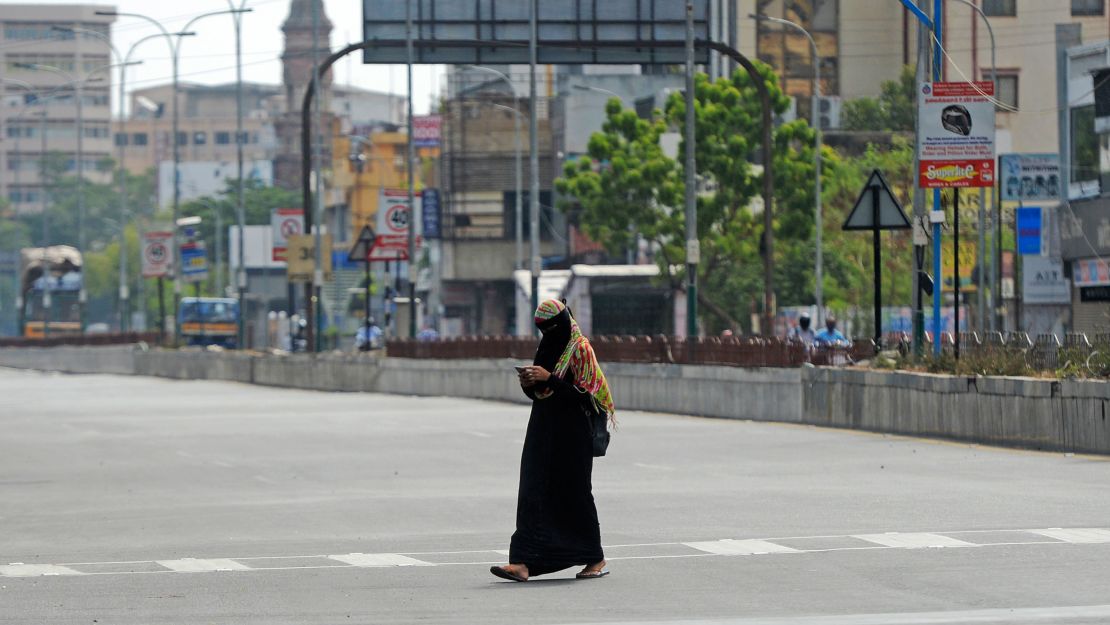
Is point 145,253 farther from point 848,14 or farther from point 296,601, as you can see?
point 296,601

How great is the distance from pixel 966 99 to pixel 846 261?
47561mm

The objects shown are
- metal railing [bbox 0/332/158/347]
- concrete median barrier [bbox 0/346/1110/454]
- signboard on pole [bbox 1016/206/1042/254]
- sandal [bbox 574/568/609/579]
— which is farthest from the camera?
metal railing [bbox 0/332/158/347]

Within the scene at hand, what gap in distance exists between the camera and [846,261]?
76.1 meters

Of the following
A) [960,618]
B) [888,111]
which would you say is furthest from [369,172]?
[960,618]

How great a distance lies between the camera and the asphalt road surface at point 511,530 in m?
11.6

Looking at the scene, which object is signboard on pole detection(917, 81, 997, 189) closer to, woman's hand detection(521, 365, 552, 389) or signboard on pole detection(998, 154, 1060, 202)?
woman's hand detection(521, 365, 552, 389)

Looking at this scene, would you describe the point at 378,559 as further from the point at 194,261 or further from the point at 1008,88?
the point at 1008,88

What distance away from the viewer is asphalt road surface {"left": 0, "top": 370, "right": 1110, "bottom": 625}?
11555mm

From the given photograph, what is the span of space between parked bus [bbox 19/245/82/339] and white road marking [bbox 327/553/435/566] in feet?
302

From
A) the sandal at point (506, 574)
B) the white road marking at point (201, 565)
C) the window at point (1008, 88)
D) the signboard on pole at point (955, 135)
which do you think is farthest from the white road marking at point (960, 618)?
the window at point (1008, 88)

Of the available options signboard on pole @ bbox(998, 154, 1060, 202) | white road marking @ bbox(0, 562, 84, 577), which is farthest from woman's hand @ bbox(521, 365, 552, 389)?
signboard on pole @ bbox(998, 154, 1060, 202)

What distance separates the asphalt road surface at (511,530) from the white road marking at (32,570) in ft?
0.12

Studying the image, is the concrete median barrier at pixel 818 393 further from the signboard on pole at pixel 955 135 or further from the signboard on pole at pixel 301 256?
the signboard on pole at pixel 955 135

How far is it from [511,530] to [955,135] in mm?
13930
